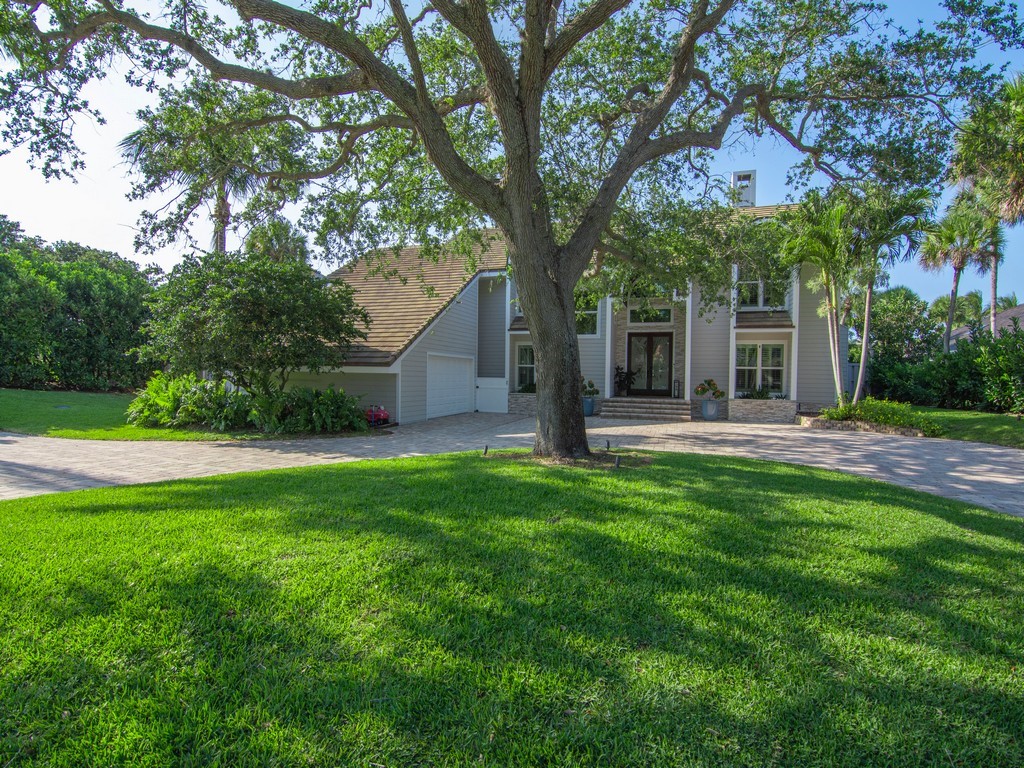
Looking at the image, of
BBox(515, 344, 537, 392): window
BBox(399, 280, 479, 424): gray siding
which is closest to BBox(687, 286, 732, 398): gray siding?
BBox(515, 344, 537, 392): window

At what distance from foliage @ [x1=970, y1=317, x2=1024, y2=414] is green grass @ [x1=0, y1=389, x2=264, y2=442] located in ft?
66.0

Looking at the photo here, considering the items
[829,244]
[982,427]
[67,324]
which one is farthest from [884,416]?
[67,324]

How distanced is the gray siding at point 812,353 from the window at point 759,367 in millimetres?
676

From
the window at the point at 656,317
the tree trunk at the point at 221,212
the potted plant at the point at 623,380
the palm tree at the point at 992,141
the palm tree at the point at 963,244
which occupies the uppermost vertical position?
the palm tree at the point at 963,244

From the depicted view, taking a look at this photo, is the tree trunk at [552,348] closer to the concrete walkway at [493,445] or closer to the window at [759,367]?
the concrete walkway at [493,445]

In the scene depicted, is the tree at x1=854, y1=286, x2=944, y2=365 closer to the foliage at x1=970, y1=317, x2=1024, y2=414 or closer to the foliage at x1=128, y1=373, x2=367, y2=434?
the foliage at x1=970, y1=317, x2=1024, y2=414

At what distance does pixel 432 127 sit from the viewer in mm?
6969

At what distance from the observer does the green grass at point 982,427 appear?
490 inches

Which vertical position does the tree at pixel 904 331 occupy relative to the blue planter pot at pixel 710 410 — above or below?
above

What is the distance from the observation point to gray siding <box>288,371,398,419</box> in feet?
49.1

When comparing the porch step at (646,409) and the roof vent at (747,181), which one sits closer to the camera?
the porch step at (646,409)

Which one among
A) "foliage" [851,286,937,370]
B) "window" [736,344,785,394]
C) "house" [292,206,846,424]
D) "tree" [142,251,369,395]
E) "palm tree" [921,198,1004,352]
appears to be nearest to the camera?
"tree" [142,251,369,395]

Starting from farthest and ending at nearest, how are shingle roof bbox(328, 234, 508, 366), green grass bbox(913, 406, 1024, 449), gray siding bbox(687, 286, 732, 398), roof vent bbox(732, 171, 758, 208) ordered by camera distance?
roof vent bbox(732, 171, 758, 208) < gray siding bbox(687, 286, 732, 398) < shingle roof bbox(328, 234, 508, 366) < green grass bbox(913, 406, 1024, 449)

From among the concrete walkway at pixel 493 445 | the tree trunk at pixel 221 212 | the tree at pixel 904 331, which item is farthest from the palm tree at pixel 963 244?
the tree trunk at pixel 221 212
